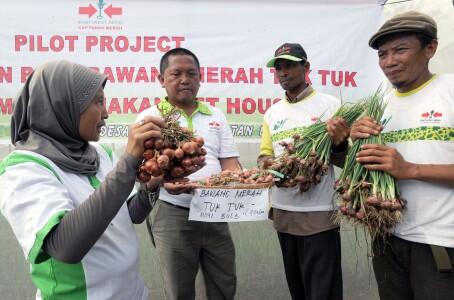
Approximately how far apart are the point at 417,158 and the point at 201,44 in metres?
2.05

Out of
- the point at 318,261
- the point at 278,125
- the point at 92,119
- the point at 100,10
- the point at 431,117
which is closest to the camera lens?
the point at 92,119

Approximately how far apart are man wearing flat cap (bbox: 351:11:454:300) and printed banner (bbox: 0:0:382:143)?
55.7 inches

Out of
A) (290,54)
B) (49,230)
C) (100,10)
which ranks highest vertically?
(100,10)

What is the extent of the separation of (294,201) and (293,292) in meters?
0.69

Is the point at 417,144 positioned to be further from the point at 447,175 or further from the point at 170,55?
the point at 170,55

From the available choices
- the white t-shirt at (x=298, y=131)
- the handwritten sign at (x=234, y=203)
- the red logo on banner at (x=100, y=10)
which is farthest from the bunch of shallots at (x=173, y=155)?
the red logo on banner at (x=100, y=10)

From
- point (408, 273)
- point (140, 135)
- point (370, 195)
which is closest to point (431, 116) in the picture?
point (370, 195)

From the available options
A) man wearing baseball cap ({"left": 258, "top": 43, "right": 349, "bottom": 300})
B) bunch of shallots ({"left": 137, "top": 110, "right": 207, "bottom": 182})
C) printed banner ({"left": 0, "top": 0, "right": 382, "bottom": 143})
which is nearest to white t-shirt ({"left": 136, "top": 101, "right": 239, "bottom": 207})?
man wearing baseball cap ({"left": 258, "top": 43, "right": 349, "bottom": 300})

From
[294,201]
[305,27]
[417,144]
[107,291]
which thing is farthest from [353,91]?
[107,291]

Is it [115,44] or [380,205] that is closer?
[380,205]

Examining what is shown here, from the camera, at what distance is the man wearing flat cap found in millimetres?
1720

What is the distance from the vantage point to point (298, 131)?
258 cm

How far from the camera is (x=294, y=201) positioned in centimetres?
254

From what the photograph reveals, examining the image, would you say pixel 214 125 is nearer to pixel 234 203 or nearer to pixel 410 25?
pixel 234 203
